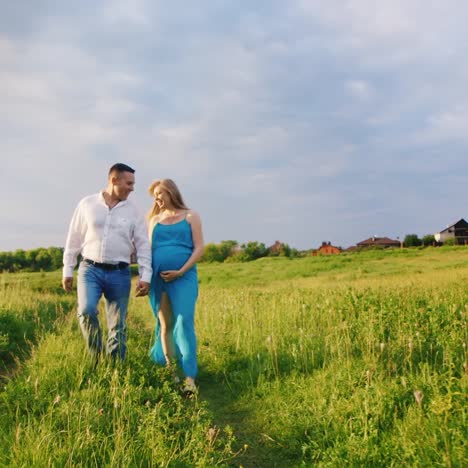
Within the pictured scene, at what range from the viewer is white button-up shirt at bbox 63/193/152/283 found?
18.7 feet

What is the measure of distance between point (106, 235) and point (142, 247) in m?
0.47

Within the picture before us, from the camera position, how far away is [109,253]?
570cm

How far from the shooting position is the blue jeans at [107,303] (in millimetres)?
5594

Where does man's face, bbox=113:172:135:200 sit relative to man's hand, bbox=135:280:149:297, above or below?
above

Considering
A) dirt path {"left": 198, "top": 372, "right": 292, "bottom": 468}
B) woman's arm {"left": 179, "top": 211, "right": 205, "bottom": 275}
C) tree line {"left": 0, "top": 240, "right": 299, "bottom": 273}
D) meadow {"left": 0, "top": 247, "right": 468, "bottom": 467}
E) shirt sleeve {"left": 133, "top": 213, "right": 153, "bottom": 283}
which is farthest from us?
tree line {"left": 0, "top": 240, "right": 299, "bottom": 273}

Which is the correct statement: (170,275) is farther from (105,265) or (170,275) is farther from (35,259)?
(35,259)

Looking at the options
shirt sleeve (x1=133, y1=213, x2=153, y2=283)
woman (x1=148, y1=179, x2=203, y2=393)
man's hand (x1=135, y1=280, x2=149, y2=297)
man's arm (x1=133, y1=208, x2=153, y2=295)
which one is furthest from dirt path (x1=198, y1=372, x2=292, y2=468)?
shirt sleeve (x1=133, y1=213, x2=153, y2=283)

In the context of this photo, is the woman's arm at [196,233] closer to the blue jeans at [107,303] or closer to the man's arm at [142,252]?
the man's arm at [142,252]

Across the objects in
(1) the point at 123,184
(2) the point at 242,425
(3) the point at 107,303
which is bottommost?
(2) the point at 242,425

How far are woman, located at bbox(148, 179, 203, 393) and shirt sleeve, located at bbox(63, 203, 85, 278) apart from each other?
0.90 meters

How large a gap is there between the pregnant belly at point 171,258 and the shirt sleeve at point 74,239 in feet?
3.37

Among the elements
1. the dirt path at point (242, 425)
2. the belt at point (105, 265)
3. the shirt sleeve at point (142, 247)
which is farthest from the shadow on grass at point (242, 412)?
the belt at point (105, 265)

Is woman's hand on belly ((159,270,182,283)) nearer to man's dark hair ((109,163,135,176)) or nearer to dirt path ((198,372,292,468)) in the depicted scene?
man's dark hair ((109,163,135,176))

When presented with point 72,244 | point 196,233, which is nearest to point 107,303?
point 72,244
